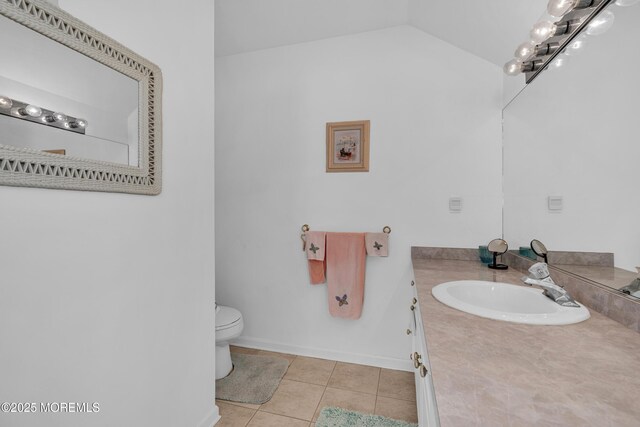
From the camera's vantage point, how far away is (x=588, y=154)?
44.0 inches

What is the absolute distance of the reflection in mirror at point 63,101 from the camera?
717 millimetres

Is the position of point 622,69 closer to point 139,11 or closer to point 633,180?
point 633,180

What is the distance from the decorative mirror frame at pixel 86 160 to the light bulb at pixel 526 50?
1.66m

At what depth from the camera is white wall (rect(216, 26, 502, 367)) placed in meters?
2.00

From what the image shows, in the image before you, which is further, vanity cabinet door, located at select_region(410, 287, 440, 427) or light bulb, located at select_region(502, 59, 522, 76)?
light bulb, located at select_region(502, 59, 522, 76)

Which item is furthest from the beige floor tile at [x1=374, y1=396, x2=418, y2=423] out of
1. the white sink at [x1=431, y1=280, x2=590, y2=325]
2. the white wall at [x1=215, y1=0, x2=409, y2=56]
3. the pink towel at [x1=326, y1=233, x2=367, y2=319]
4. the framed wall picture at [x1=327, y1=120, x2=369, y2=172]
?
the white wall at [x1=215, y1=0, x2=409, y2=56]

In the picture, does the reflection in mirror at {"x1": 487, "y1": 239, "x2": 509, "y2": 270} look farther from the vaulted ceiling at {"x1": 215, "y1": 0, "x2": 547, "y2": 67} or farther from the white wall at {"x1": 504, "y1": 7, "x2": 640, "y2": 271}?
the vaulted ceiling at {"x1": 215, "y1": 0, "x2": 547, "y2": 67}

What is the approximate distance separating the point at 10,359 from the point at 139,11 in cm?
118

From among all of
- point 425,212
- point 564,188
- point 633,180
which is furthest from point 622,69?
point 425,212

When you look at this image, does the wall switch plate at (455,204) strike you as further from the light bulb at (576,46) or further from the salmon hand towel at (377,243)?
the light bulb at (576,46)

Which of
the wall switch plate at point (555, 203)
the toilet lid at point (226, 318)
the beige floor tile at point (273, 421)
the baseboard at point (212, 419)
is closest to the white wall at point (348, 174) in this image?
the toilet lid at point (226, 318)

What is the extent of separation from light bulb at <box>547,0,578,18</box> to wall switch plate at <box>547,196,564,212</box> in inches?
29.0

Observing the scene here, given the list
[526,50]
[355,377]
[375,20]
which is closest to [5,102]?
[526,50]

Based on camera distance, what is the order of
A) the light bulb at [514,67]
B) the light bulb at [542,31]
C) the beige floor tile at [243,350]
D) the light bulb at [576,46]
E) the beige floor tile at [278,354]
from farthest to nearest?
the beige floor tile at [243,350] < the beige floor tile at [278,354] < the light bulb at [514,67] < the light bulb at [542,31] < the light bulb at [576,46]
